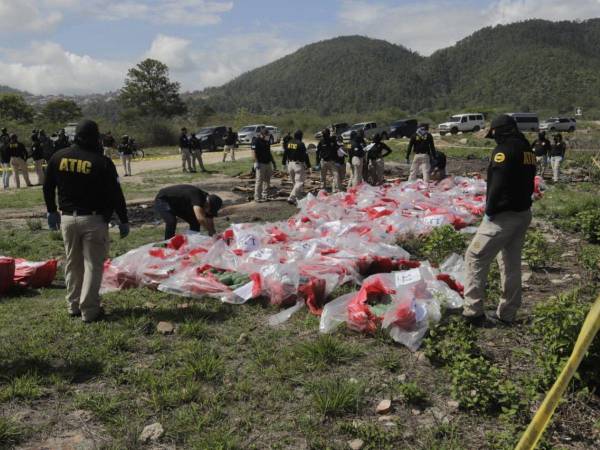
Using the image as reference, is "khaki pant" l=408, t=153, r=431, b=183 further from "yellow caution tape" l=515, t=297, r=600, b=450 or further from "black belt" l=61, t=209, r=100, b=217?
"yellow caution tape" l=515, t=297, r=600, b=450

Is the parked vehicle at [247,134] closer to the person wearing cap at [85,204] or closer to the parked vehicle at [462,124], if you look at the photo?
the parked vehicle at [462,124]

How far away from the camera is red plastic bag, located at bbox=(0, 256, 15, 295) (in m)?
5.06

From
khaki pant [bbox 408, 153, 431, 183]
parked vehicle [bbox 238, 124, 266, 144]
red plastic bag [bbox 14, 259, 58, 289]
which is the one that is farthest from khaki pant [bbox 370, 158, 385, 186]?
parked vehicle [bbox 238, 124, 266, 144]

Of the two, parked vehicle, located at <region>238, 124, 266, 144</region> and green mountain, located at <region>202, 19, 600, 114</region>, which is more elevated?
green mountain, located at <region>202, 19, 600, 114</region>

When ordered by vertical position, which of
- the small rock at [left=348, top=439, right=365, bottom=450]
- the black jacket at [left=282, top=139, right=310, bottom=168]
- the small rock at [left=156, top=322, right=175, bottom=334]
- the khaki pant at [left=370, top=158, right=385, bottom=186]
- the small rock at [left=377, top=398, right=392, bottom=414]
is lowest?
the small rock at [left=348, top=439, right=365, bottom=450]

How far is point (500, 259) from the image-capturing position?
416 cm

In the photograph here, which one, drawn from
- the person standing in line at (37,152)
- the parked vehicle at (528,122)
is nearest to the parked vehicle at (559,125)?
the parked vehicle at (528,122)

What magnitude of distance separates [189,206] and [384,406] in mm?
3802

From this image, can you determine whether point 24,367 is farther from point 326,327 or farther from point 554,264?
point 554,264

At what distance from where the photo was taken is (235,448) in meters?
2.64

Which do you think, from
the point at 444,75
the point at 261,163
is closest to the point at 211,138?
the point at 261,163

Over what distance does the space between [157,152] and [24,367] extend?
2684 cm

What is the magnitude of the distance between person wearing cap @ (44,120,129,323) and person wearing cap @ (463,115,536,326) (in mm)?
2984

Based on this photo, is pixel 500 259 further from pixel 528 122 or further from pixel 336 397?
pixel 528 122
